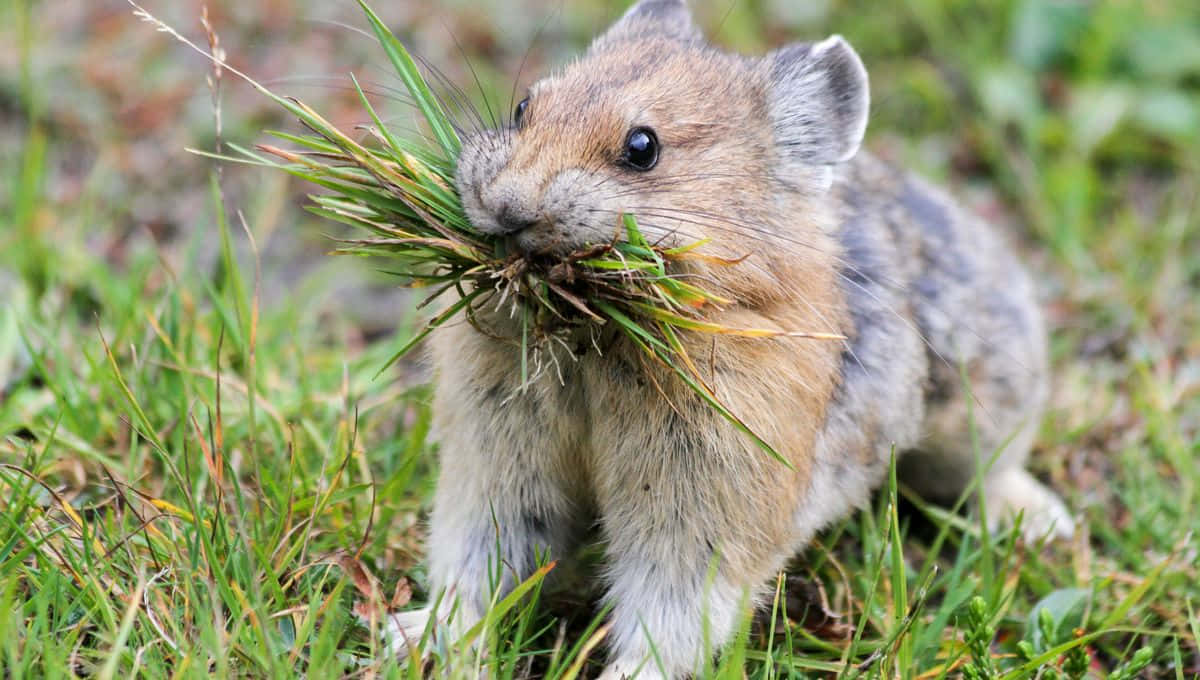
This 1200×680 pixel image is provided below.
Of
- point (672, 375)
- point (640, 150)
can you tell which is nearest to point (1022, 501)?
point (672, 375)

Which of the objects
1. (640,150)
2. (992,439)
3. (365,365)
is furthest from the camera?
(365,365)

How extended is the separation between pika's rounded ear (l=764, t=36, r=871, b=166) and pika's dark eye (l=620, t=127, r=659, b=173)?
808 mm

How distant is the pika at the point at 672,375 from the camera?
4.54 metres

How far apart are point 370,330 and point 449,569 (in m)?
3.65

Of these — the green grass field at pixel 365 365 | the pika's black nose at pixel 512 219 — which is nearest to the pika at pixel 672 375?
the pika's black nose at pixel 512 219

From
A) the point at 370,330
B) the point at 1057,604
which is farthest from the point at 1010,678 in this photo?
the point at 370,330

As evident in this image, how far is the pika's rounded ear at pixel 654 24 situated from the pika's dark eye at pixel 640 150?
45.1 inches

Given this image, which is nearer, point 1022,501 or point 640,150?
point 640,150

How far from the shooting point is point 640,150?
4598mm

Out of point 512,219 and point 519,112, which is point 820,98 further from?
point 512,219

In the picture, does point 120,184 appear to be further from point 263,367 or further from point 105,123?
point 263,367

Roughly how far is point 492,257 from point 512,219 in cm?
23

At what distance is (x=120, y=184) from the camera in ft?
30.3

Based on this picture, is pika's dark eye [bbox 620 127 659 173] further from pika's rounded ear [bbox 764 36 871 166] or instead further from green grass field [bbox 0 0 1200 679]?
green grass field [bbox 0 0 1200 679]
